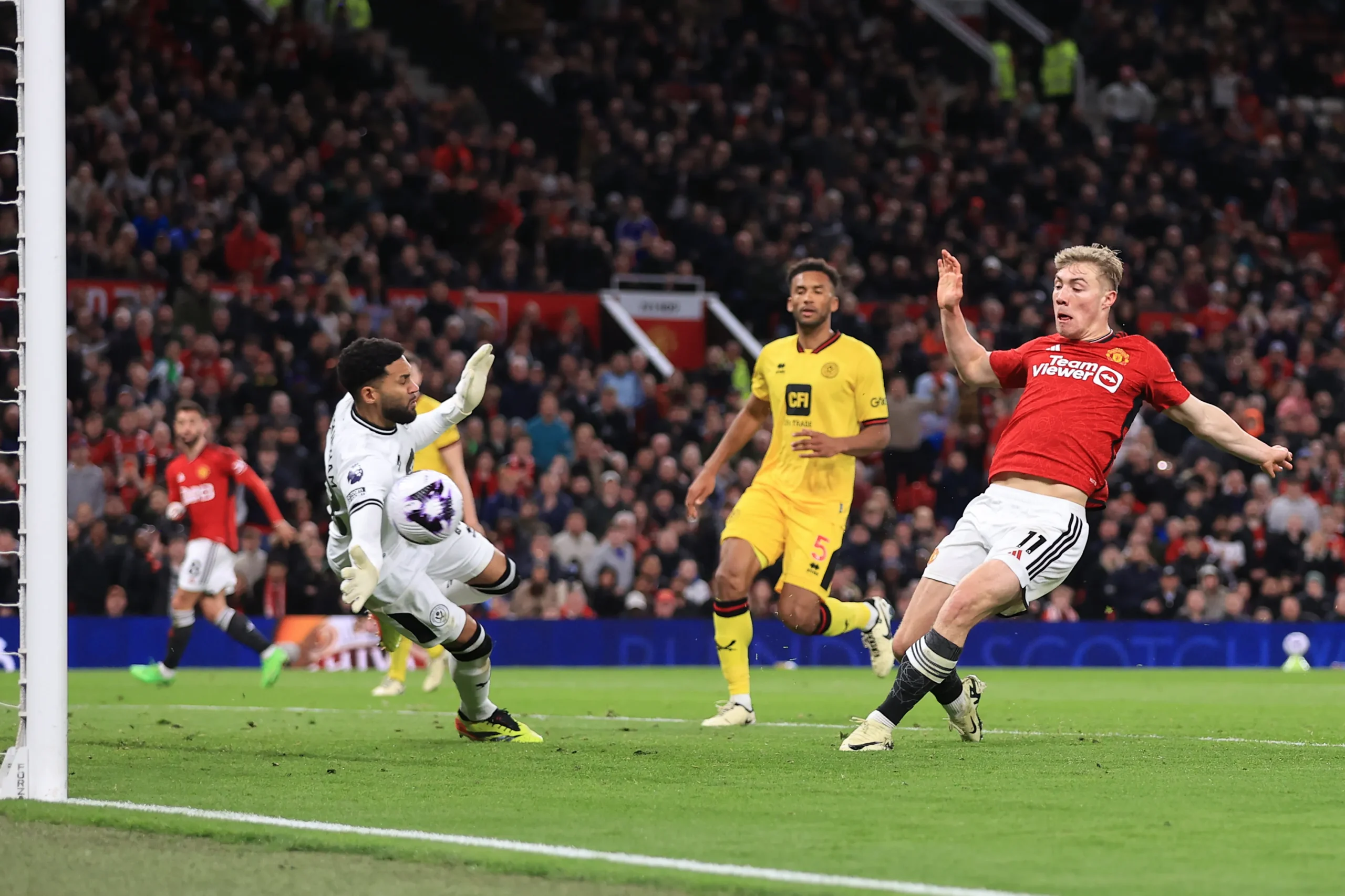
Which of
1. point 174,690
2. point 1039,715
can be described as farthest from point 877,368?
point 174,690

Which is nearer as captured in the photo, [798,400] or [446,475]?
[798,400]

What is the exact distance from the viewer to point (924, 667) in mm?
8305

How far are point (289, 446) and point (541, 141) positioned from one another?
887 centimetres

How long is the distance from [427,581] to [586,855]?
3.79 meters

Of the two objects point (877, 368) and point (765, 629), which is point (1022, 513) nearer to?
point (877, 368)

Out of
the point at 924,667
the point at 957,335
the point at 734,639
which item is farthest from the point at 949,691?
the point at 734,639

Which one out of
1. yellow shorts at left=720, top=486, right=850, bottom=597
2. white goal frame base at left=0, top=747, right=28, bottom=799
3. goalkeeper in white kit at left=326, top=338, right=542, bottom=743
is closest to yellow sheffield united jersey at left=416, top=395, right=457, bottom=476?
yellow shorts at left=720, top=486, right=850, bottom=597

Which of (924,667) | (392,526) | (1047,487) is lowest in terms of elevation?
(924,667)

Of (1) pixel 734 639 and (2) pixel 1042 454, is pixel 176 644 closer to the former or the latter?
(1) pixel 734 639

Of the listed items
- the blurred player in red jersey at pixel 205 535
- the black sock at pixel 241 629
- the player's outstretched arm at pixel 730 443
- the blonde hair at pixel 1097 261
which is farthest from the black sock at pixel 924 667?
the black sock at pixel 241 629

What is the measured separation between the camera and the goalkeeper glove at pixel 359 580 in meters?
8.40

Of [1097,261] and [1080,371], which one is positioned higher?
[1097,261]

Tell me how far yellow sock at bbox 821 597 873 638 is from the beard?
328cm

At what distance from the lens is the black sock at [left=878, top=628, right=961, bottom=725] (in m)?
8.29
